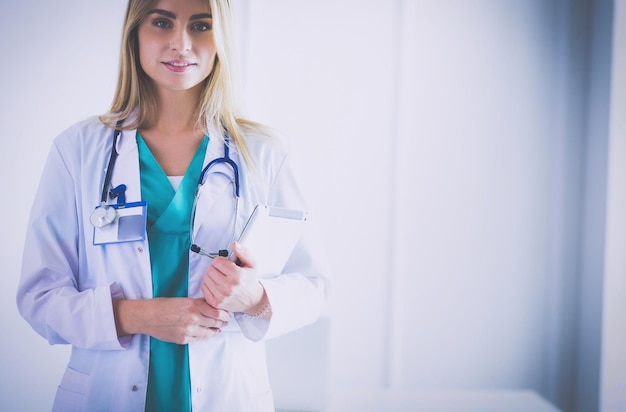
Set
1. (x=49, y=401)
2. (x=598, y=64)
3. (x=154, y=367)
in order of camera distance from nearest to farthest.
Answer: (x=154, y=367) → (x=49, y=401) → (x=598, y=64)

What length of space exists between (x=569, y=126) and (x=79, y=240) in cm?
173

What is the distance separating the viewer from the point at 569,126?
1.79 metres

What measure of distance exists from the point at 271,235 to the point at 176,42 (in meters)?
0.46

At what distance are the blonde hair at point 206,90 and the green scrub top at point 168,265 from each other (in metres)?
0.17

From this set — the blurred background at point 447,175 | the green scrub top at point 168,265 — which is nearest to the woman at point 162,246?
the green scrub top at point 168,265

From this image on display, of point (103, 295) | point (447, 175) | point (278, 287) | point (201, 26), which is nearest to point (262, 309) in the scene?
point (278, 287)

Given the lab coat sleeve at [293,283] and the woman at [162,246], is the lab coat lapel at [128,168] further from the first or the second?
the lab coat sleeve at [293,283]

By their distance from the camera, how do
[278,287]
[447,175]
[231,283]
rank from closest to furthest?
[231,283] → [278,287] → [447,175]

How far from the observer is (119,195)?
0.94 m

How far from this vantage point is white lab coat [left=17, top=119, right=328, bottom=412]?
897 mm

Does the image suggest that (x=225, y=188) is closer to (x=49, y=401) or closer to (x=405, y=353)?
(x=49, y=401)

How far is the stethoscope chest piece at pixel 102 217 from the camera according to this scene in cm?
89

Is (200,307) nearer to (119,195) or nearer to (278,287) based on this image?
(278,287)

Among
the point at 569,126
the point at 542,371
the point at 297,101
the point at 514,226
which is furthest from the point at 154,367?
the point at 569,126
